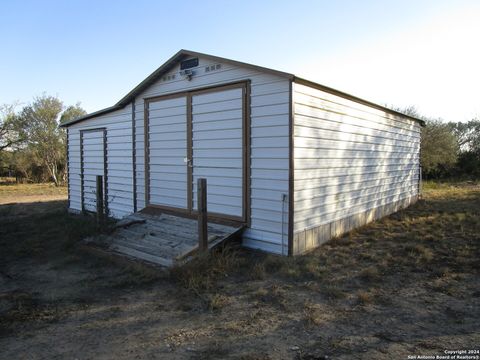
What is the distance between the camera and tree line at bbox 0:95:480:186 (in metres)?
20.9

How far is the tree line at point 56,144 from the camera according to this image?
68.6 ft

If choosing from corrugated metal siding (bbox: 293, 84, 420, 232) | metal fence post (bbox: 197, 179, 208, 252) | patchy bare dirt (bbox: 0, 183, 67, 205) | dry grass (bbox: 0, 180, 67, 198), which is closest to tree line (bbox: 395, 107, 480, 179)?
corrugated metal siding (bbox: 293, 84, 420, 232)

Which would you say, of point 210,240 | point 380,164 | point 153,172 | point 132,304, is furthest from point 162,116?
point 380,164

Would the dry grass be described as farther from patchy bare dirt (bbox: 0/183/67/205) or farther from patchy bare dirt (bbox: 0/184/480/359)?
patchy bare dirt (bbox: 0/184/480/359)

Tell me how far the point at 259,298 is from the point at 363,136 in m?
4.96

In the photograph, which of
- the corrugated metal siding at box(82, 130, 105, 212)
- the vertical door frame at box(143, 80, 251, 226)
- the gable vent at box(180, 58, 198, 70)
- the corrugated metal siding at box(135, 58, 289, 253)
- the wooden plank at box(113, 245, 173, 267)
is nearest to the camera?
the wooden plank at box(113, 245, 173, 267)

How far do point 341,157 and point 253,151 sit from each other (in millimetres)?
2003

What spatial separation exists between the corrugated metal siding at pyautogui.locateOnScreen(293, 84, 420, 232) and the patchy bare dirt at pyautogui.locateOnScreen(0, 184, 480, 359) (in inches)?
33.0

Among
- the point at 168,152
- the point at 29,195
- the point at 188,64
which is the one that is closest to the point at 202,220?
the point at 168,152

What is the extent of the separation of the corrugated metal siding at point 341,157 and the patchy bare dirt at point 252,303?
2.75 feet

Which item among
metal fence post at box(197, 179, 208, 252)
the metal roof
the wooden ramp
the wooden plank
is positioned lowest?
the wooden plank

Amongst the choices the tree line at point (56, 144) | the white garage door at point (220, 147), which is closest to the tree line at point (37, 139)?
the tree line at point (56, 144)

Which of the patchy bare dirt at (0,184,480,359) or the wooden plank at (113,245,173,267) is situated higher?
the wooden plank at (113,245,173,267)

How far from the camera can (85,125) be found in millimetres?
10430
